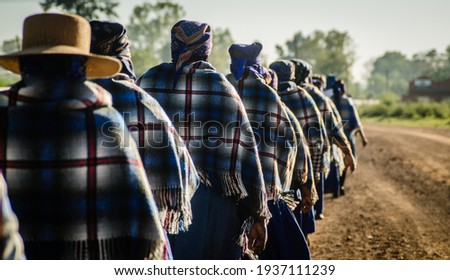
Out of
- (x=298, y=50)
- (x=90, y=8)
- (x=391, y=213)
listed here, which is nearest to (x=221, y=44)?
(x=298, y=50)

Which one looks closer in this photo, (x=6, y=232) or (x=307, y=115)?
(x=6, y=232)

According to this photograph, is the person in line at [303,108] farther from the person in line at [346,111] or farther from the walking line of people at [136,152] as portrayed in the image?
the person in line at [346,111]

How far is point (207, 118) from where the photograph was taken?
323cm

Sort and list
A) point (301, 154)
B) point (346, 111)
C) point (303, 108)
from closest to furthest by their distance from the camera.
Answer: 1. point (301, 154)
2. point (303, 108)
3. point (346, 111)

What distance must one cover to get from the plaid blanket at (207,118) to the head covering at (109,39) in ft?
1.12

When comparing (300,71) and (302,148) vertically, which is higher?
(300,71)

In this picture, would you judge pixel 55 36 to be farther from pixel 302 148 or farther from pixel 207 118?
pixel 302 148

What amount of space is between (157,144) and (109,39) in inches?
24.9

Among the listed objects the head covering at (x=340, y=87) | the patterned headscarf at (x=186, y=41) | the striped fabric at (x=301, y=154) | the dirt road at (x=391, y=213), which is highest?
the patterned headscarf at (x=186, y=41)

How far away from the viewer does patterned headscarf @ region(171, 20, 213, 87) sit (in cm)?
326

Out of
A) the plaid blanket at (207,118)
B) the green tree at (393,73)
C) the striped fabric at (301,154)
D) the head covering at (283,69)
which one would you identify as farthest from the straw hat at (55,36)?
the green tree at (393,73)

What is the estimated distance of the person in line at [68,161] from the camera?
6.53 feet
